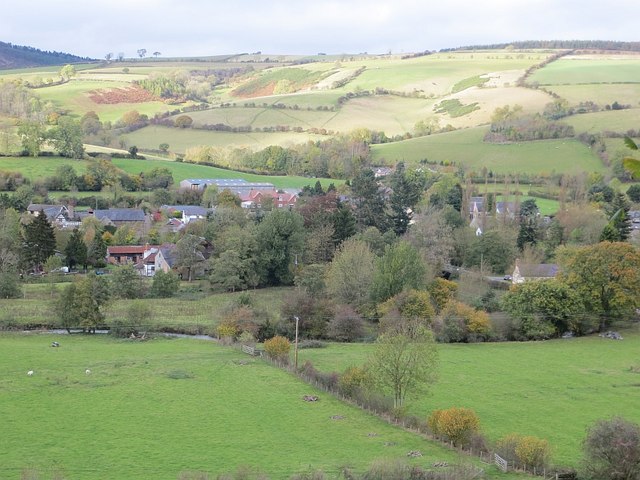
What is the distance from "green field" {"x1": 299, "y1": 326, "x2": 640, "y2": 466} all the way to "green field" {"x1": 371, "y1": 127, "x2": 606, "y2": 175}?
4985 centimetres

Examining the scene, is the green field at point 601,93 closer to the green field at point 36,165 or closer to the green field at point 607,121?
the green field at point 607,121

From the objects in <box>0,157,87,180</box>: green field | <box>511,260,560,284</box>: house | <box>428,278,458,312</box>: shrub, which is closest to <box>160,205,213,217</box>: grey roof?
<box>0,157,87,180</box>: green field

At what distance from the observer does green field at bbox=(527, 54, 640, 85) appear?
12525cm

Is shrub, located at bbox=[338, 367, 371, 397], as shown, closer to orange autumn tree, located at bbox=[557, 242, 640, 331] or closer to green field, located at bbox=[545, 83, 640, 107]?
orange autumn tree, located at bbox=[557, 242, 640, 331]

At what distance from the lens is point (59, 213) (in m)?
73.6

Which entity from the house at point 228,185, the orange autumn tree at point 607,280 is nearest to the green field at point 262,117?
the house at point 228,185

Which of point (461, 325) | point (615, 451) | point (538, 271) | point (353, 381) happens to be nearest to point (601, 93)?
point (538, 271)

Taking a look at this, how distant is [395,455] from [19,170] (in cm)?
7025

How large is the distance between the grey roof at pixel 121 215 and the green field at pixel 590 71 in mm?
76880

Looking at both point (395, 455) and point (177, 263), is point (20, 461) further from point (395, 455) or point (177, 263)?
point (177, 263)

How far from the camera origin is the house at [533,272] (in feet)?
180

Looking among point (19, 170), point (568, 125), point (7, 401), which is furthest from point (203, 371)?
point (568, 125)

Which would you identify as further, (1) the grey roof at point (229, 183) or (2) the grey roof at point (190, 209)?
(1) the grey roof at point (229, 183)

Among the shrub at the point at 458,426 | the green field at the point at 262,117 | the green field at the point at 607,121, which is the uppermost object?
the green field at the point at 607,121
